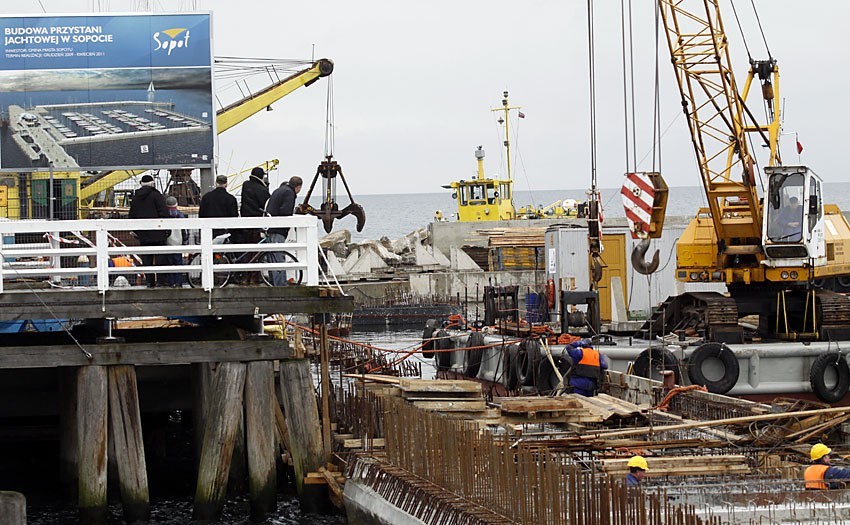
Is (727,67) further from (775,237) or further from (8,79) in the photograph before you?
(8,79)

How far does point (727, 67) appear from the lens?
29344mm

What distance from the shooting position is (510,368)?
2688cm

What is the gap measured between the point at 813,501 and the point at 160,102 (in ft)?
53.4

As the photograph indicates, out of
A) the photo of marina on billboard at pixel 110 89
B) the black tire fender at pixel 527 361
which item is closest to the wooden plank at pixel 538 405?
the black tire fender at pixel 527 361

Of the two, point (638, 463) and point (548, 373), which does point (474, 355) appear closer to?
point (548, 373)

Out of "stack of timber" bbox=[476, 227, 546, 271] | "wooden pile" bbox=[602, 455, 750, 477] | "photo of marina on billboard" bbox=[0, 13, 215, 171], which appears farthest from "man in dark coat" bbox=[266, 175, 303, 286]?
"stack of timber" bbox=[476, 227, 546, 271]

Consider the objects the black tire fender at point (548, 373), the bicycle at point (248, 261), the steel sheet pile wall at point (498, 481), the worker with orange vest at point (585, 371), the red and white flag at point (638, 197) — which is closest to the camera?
the steel sheet pile wall at point (498, 481)

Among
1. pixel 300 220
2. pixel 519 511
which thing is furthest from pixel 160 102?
pixel 519 511

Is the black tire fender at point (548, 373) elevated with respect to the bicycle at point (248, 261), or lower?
lower

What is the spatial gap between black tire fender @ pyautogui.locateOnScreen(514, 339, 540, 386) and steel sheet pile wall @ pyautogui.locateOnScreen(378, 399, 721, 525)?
8403 mm

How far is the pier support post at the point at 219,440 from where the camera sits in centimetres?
1742

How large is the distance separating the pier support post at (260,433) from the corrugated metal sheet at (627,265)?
1792cm

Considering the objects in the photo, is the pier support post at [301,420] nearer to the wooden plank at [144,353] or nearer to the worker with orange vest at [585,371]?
the wooden plank at [144,353]

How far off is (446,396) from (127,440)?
4.45m
